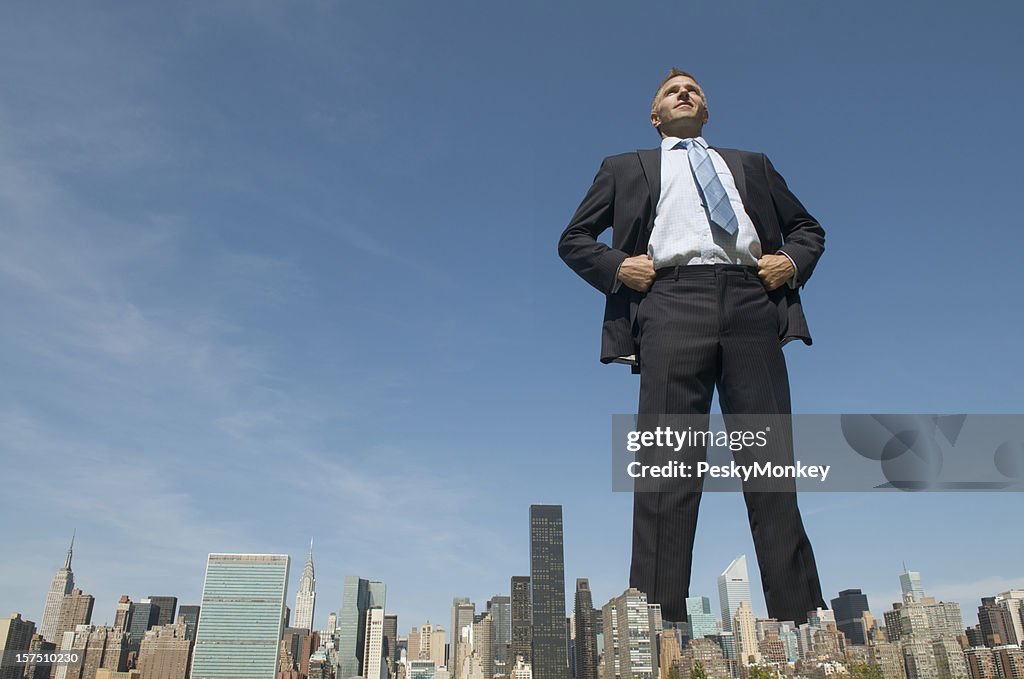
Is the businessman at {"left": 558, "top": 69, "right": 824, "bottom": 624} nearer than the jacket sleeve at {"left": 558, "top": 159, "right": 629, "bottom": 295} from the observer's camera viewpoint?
Yes

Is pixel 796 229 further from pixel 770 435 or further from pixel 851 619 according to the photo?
pixel 851 619

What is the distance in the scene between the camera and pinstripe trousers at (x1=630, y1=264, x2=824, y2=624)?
13.1ft

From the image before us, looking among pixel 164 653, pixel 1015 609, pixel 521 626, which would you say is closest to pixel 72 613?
pixel 164 653

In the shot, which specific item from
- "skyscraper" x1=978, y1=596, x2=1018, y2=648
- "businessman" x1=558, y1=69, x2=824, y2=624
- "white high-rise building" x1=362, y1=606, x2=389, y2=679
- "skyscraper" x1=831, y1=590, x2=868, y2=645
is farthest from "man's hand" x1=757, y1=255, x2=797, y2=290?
"white high-rise building" x1=362, y1=606, x2=389, y2=679

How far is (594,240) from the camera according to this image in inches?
190

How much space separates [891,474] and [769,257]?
182 centimetres

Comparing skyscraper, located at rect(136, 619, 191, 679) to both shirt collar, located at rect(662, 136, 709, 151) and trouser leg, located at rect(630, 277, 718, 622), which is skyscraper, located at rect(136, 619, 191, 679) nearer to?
trouser leg, located at rect(630, 277, 718, 622)

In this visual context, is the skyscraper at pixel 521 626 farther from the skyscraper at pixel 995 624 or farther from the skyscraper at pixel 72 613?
the skyscraper at pixel 995 624

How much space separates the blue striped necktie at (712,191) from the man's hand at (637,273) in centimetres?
51

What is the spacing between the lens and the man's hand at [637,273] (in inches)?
176

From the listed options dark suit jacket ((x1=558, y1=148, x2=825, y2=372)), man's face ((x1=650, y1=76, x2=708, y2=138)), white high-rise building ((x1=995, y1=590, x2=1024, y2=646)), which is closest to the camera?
dark suit jacket ((x1=558, y1=148, x2=825, y2=372))

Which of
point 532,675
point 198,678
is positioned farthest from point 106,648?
point 532,675

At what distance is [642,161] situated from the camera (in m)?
4.93

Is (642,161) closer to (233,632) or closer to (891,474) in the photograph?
(891,474)
